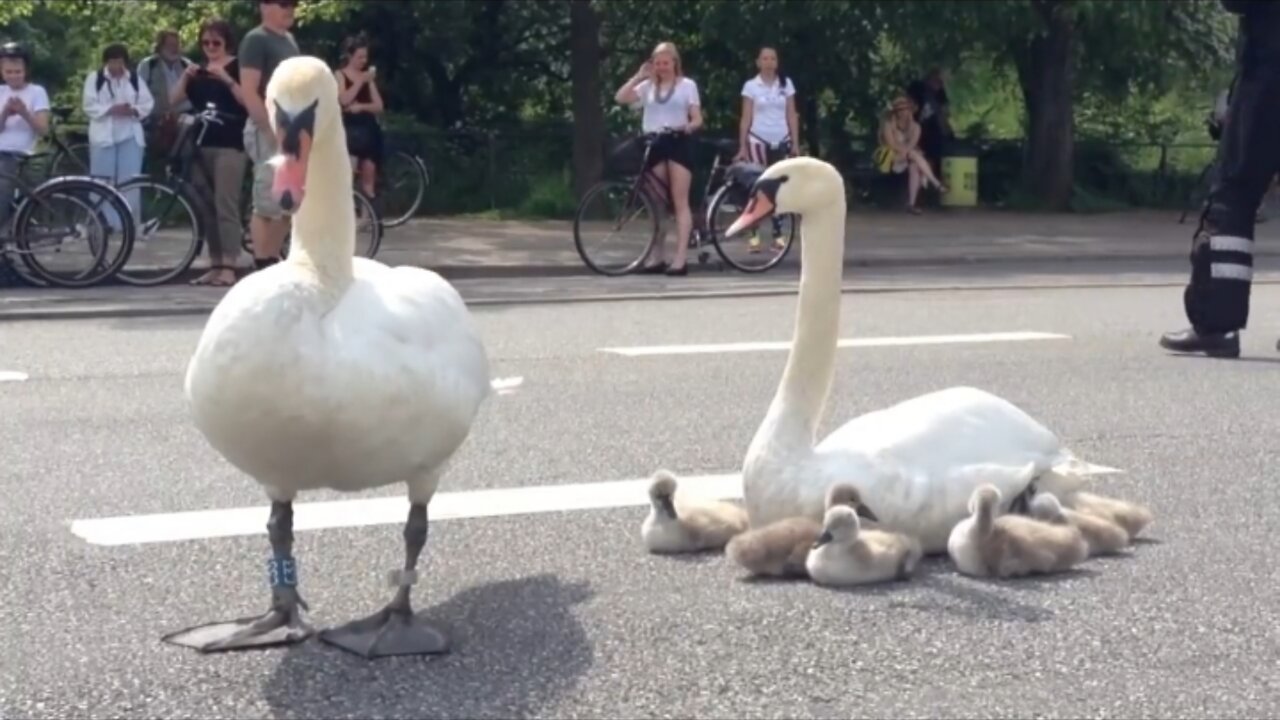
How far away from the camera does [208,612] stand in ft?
19.1

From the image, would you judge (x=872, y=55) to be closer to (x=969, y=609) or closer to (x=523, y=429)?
(x=523, y=429)

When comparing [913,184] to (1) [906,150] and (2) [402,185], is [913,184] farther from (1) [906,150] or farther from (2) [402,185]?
(2) [402,185]

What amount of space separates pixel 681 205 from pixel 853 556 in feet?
37.3

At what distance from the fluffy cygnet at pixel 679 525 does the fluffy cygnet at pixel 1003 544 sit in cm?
69

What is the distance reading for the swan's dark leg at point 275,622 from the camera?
17.9 feet

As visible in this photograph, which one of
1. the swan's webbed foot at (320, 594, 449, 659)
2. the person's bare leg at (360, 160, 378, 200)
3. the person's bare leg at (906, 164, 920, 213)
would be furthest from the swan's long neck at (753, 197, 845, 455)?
the person's bare leg at (906, 164, 920, 213)

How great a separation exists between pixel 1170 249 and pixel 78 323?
11.7 meters

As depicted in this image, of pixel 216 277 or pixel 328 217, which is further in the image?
pixel 216 277

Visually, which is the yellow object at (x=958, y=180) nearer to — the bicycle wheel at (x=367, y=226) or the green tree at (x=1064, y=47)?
the green tree at (x=1064, y=47)

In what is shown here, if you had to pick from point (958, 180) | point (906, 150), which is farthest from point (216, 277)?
Result: point (958, 180)

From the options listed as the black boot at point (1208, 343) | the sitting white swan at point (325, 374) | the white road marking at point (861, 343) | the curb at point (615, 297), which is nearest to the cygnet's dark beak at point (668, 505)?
the sitting white swan at point (325, 374)

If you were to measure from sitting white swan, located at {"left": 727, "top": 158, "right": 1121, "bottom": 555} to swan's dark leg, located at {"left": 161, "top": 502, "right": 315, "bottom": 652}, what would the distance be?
1.43 metres

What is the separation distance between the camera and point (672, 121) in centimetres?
1723

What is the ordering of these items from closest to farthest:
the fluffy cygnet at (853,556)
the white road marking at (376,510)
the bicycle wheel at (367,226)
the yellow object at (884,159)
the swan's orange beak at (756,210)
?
the fluffy cygnet at (853,556), the swan's orange beak at (756,210), the white road marking at (376,510), the bicycle wheel at (367,226), the yellow object at (884,159)
